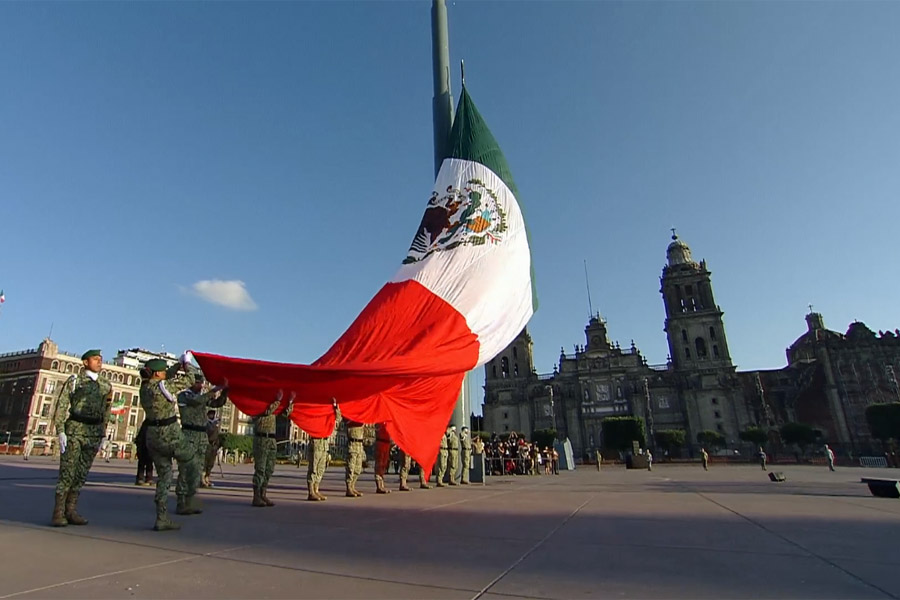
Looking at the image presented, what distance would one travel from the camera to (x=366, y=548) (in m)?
3.57

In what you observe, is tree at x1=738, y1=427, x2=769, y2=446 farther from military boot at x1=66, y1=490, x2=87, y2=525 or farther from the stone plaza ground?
military boot at x1=66, y1=490, x2=87, y2=525

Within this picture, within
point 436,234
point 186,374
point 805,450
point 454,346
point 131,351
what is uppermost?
point 131,351

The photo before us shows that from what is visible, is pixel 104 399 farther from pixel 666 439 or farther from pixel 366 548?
pixel 666 439

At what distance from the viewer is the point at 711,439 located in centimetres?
5466

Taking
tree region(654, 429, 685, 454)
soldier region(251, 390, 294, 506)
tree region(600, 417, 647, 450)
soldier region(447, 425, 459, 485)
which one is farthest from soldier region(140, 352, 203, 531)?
tree region(654, 429, 685, 454)

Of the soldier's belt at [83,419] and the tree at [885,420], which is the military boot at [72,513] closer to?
the soldier's belt at [83,419]

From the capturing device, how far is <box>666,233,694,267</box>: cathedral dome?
69250mm

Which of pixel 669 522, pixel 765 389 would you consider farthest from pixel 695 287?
pixel 669 522

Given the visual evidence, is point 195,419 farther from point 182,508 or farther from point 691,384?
point 691,384

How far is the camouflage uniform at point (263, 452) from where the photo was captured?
660 cm

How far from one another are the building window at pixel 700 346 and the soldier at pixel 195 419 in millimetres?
67336

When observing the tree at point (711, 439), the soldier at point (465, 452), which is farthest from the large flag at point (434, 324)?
the tree at point (711, 439)

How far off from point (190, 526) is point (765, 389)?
73.1m

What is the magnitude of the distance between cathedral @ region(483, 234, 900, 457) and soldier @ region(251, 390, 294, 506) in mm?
58736
